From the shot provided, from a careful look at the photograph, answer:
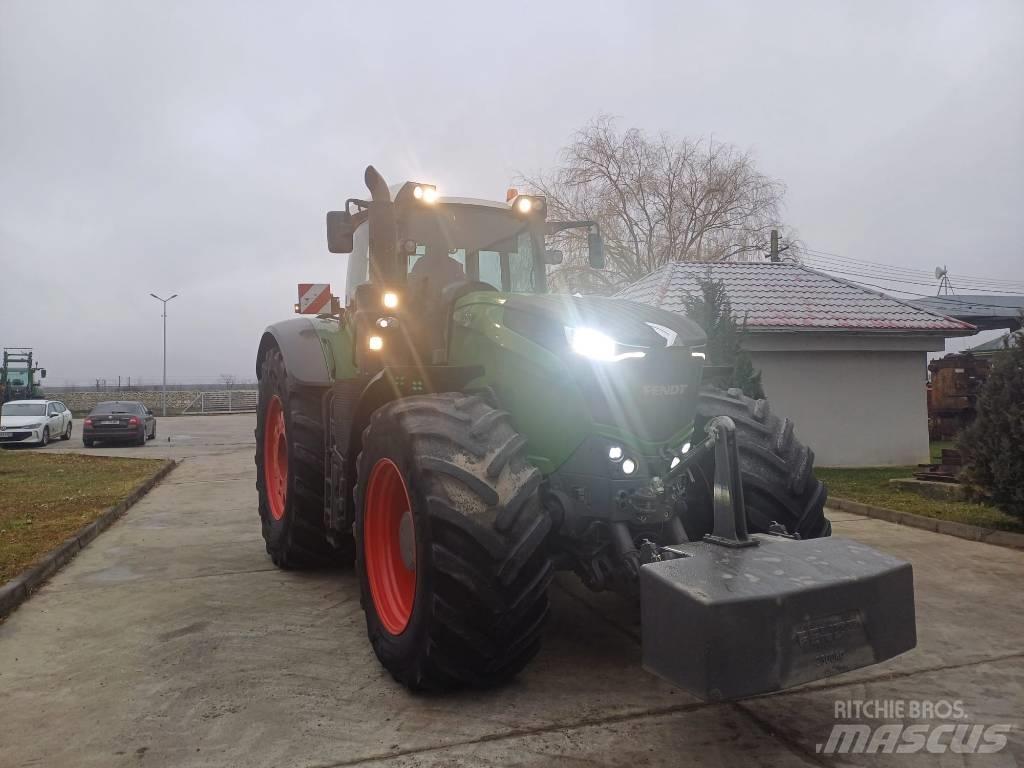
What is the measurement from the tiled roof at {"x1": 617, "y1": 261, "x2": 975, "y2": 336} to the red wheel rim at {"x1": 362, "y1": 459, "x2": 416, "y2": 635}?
31.5 feet

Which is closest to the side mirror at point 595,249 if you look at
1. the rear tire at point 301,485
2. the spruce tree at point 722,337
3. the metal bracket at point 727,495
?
the rear tire at point 301,485

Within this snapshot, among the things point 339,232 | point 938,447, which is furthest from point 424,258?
point 938,447

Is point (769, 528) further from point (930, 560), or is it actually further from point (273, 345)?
point (273, 345)

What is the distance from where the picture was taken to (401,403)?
3.74 m

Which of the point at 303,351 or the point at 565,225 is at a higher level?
the point at 565,225

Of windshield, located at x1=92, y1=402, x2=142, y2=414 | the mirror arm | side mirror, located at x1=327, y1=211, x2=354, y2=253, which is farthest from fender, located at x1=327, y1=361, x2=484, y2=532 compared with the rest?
windshield, located at x1=92, y1=402, x2=142, y2=414

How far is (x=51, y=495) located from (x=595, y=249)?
8.90 metres

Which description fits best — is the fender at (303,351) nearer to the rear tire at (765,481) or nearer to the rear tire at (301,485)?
the rear tire at (301,485)

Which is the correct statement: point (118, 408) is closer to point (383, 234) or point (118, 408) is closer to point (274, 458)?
point (274, 458)

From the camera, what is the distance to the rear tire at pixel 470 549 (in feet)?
10.3

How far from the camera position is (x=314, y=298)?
7.87 metres

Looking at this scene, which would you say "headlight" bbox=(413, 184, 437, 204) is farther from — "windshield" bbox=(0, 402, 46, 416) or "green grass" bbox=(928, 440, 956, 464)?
"windshield" bbox=(0, 402, 46, 416)

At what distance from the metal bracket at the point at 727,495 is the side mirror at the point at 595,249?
2.37m

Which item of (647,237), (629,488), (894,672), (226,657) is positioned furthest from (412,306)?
(647,237)
